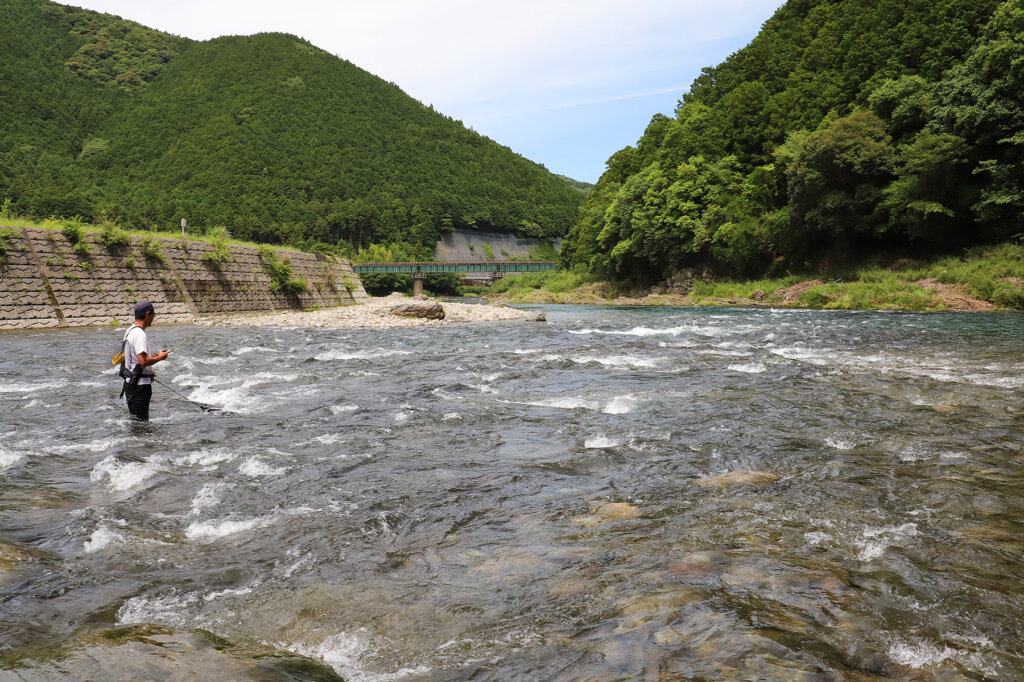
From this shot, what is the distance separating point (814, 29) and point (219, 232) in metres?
70.9

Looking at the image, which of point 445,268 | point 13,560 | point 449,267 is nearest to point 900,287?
point 13,560

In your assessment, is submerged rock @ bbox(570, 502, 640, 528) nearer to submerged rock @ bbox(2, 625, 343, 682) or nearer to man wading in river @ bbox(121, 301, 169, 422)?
submerged rock @ bbox(2, 625, 343, 682)

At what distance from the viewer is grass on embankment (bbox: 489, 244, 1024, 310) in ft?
115

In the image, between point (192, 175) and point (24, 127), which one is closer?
point (24, 127)

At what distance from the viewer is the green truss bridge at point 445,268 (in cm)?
10006

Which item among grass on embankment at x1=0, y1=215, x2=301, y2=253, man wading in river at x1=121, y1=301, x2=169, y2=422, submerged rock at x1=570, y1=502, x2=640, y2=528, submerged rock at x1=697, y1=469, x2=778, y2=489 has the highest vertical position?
grass on embankment at x1=0, y1=215, x2=301, y2=253

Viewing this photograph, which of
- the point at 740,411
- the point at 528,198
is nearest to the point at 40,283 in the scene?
the point at 740,411

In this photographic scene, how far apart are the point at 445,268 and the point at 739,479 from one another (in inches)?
3977

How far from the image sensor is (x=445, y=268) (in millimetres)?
105500

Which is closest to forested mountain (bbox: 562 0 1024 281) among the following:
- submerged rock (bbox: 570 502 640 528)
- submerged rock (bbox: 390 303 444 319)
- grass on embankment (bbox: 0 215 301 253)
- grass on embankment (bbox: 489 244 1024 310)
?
grass on embankment (bbox: 489 244 1024 310)

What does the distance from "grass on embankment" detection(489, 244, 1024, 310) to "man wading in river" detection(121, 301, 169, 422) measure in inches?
1565

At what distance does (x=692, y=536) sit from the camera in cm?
496

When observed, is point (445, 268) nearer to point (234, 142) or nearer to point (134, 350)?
point (234, 142)

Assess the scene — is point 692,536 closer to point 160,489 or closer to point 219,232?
point 160,489
